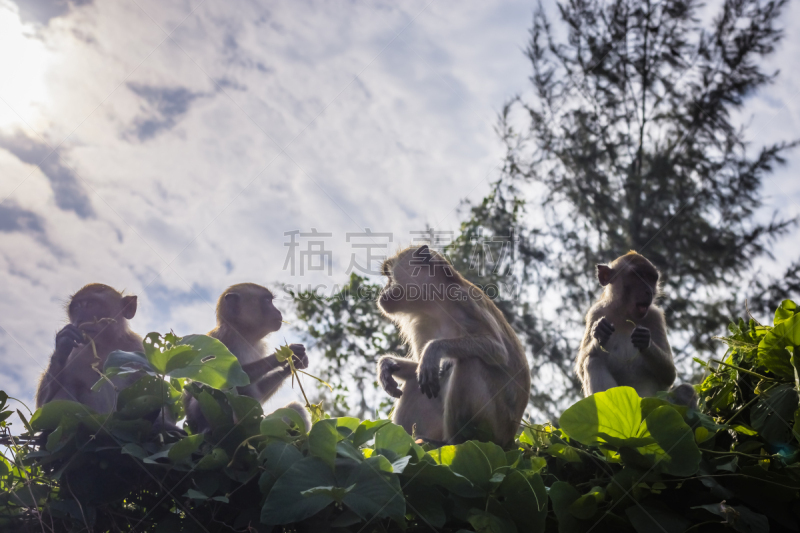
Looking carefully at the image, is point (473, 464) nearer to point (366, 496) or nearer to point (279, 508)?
point (366, 496)

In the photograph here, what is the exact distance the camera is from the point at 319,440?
145cm

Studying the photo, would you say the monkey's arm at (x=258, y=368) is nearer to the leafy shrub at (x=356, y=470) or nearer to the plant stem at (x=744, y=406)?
the leafy shrub at (x=356, y=470)

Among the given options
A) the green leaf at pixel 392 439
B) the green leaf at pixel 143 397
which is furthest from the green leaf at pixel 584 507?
the green leaf at pixel 143 397

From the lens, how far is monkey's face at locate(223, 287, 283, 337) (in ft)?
13.2

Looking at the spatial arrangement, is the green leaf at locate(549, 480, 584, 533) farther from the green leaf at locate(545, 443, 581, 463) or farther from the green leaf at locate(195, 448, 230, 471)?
the green leaf at locate(195, 448, 230, 471)

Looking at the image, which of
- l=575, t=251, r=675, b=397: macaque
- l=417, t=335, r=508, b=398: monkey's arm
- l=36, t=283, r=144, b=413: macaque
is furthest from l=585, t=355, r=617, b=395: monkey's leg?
l=36, t=283, r=144, b=413: macaque

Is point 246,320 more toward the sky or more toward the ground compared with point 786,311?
more toward the sky

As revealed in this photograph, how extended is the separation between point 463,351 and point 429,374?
26cm

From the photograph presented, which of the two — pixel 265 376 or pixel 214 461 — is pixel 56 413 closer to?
pixel 214 461

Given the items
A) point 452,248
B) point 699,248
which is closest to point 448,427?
point 452,248

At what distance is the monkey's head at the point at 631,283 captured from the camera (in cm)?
370

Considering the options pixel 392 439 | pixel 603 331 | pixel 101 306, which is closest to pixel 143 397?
pixel 392 439

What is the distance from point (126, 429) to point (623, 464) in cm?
125

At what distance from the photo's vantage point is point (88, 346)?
10.2 ft
